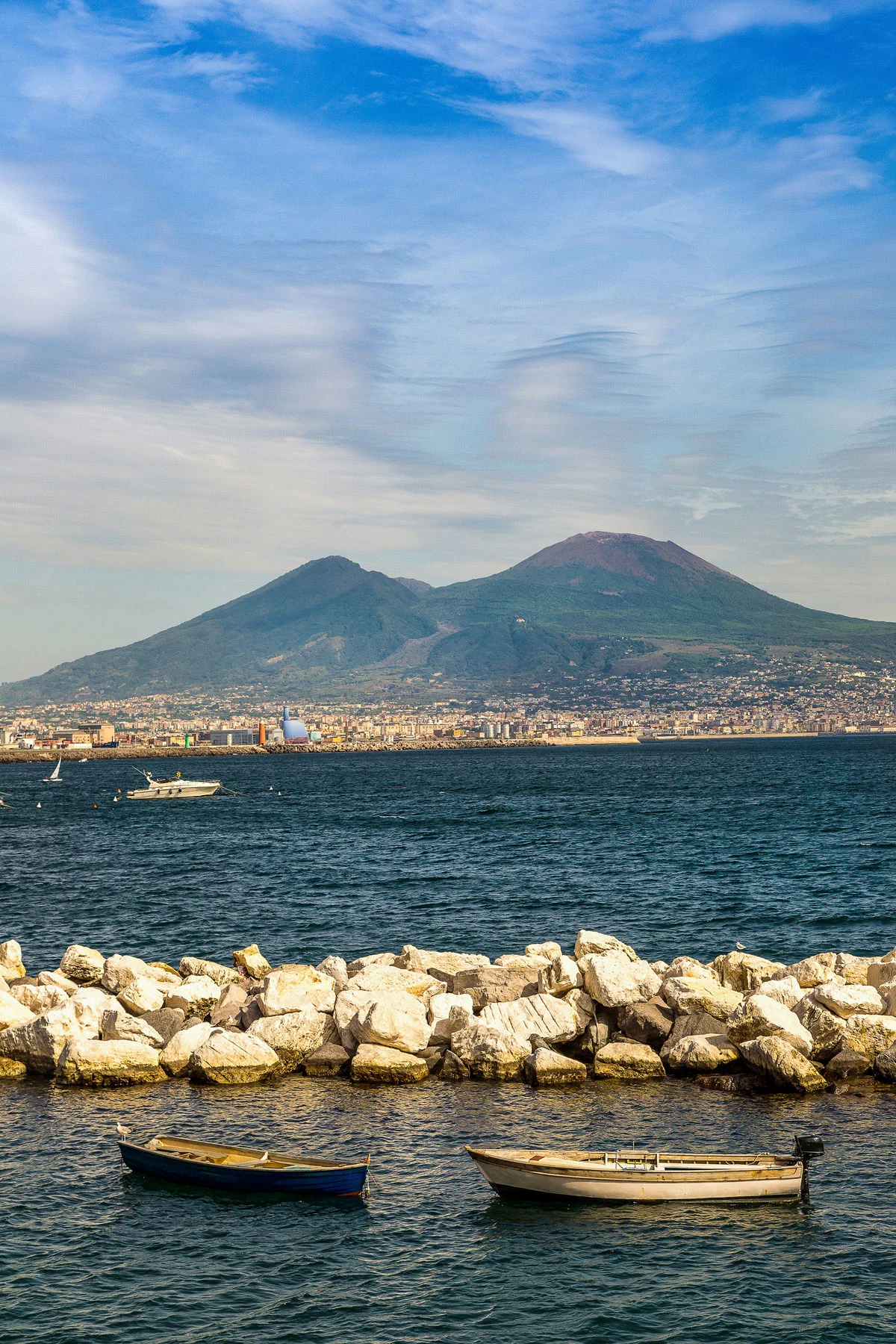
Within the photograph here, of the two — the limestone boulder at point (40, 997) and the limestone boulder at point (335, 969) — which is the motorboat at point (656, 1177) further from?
the limestone boulder at point (40, 997)

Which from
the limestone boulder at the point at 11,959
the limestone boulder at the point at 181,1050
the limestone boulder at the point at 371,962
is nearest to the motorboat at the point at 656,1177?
the limestone boulder at the point at 181,1050

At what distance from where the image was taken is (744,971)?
26172 millimetres

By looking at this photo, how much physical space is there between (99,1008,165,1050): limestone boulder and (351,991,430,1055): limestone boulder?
4098 millimetres

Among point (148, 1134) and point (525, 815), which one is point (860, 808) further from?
point (148, 1134)

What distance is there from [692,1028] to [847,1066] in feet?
9.29

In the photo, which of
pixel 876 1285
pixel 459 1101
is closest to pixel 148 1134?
pixel 459 1101

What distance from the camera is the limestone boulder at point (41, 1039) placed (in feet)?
74.3

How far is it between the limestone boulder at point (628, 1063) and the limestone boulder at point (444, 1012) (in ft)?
8.76

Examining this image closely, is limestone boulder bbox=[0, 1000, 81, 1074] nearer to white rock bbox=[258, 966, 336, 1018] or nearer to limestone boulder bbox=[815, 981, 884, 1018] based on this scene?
white rock bbox=[258, 966, 336, 1018]

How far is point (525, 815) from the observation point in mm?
86375

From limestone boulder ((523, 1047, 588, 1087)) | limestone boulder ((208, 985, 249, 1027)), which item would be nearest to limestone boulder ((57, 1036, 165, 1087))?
limestone boulder ((208, 985, 249, 1027))

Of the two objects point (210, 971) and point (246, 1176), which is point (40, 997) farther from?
point (246, 1176)

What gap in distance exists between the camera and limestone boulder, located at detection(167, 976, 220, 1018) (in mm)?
24859

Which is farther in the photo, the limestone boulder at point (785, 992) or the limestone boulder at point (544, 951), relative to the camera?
the limestone boulder at point (544, 951)
